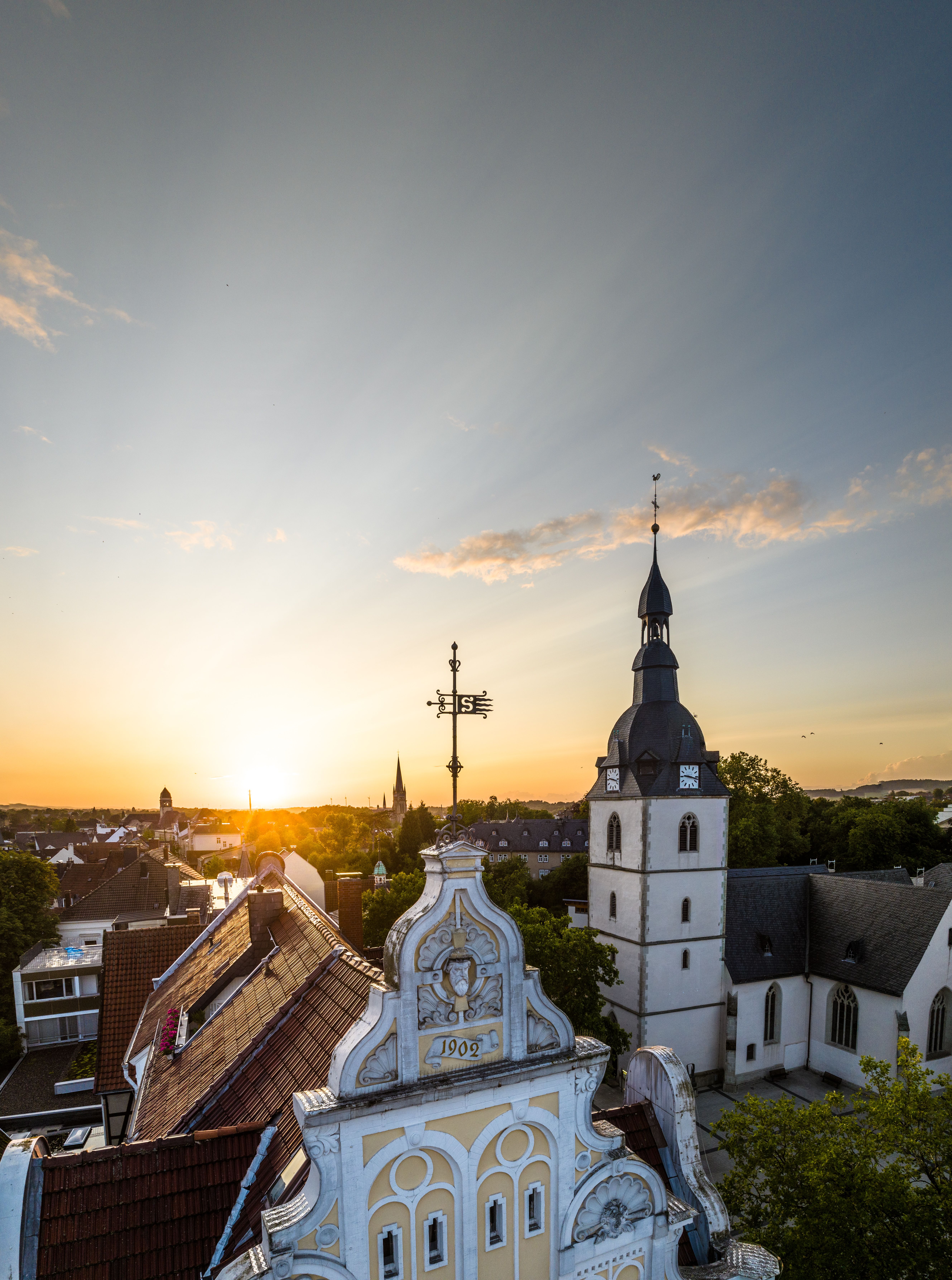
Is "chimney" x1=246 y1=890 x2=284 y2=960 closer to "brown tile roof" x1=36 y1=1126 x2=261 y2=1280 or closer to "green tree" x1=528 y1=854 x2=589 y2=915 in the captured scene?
"brown tile roof" x1=36 y1=1126 x2=261 y2=1280

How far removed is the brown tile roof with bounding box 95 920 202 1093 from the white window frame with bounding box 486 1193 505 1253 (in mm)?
15779

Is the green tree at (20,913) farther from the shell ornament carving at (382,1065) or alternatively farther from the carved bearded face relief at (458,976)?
the carved bearded face relief at (458,976)

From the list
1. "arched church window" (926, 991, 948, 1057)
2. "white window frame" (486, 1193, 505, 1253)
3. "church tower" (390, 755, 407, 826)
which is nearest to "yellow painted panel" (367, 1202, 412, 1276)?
"white window frame" (486, 1193, 505, 1253)

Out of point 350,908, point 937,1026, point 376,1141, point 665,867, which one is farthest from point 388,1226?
point 937,1026

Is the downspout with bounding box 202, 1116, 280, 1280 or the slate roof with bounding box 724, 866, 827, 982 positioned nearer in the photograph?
the downspout with bounding box 202, 1116, 280, 1280

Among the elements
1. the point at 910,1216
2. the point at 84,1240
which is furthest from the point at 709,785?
the point at 84,1240

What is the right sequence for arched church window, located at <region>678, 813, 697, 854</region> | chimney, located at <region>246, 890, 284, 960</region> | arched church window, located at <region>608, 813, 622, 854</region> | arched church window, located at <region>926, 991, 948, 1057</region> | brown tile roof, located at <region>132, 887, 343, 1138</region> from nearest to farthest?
brown tile roof, located at <region>132, 887, 343, 1138</region> < chimney, located at <region>246, 890, 284, 960</region> < arched church window, located at <region>926, 991, 948, 1057</region> < arched church window, located at <region>678, 813, 697, 854</region> < arched church window, located at <region>608, 813, 622, 854</region>

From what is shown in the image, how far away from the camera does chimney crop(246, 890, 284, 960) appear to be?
Result: 1805 cm

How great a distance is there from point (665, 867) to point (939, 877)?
3176cm

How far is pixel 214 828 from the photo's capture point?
448 ft

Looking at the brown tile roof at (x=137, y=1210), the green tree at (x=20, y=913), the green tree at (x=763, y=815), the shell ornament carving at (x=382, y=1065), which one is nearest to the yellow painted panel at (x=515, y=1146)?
the shell ornament carving at (x=382, y=1065)

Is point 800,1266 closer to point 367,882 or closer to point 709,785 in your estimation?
point 709,785

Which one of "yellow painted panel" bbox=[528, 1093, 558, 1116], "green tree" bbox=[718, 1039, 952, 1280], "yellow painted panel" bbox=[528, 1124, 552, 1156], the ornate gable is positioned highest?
the ornate gable

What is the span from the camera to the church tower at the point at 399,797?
154 m
